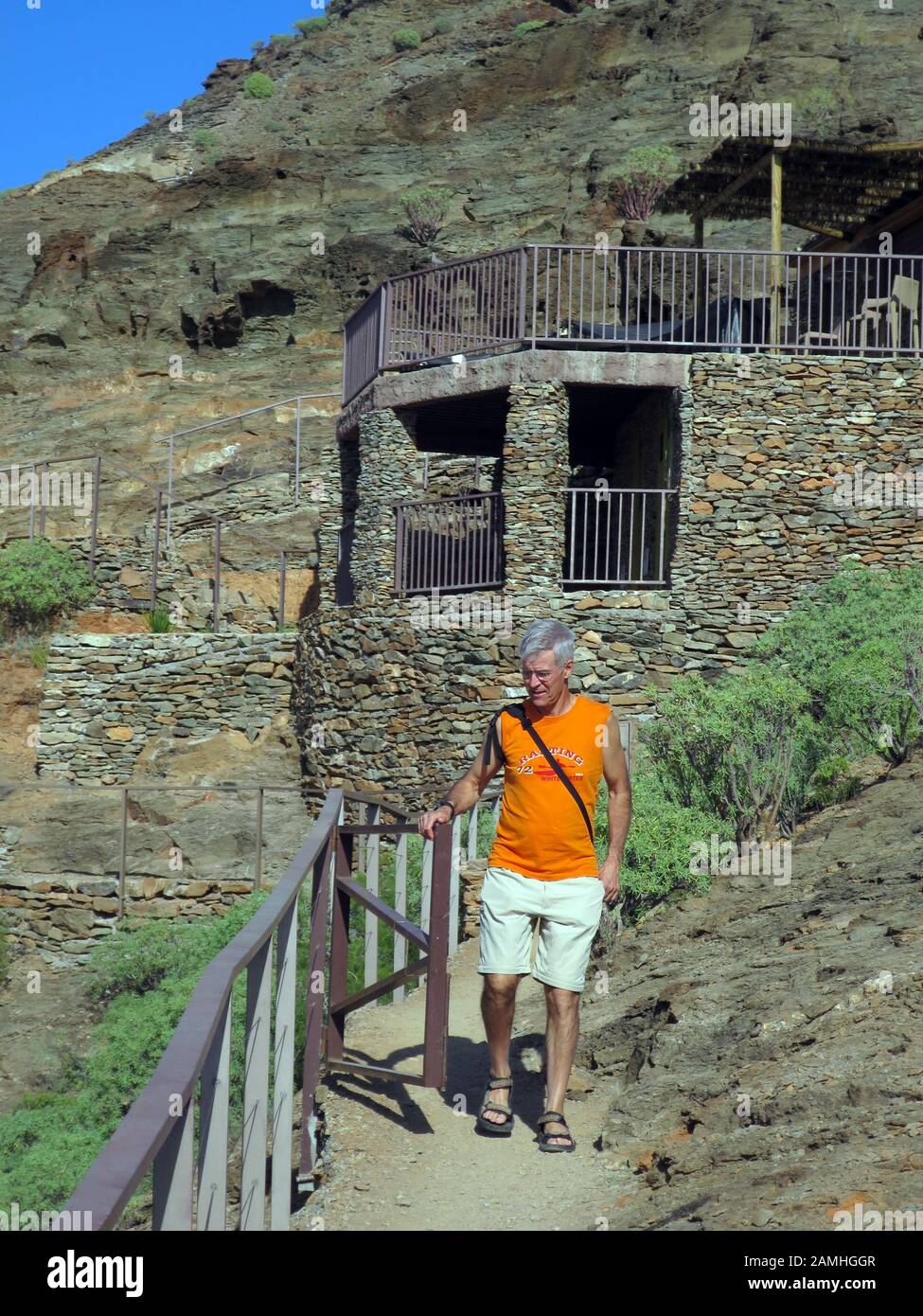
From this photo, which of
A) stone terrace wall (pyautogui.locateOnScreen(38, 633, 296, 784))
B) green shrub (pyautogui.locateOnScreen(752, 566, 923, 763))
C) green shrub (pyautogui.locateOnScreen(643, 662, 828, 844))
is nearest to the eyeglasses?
green shrub (pyautogui.locateOnScreen(643, 662, 828, 844))

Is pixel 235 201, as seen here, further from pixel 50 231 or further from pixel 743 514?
pixel 743 514

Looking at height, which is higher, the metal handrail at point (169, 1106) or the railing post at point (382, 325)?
the railing post at point (382, 325)

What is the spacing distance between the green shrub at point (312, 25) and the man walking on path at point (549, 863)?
2220 inches

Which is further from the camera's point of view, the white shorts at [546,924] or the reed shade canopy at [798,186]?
the reed shade canopy at [798,186]

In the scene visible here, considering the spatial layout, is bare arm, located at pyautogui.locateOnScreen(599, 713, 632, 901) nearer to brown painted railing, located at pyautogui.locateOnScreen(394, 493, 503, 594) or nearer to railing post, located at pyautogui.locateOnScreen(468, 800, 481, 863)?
railing post, located at pyautogui.locateOnScreen(468, 800, 481, 863)

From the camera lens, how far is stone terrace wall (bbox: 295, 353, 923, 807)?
51.9 feet

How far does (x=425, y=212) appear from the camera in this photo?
35.2m

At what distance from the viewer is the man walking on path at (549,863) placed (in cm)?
515

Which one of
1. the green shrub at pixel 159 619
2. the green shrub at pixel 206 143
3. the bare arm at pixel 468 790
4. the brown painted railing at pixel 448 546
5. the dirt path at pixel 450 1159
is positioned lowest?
the dirt path at pixel 450 1159

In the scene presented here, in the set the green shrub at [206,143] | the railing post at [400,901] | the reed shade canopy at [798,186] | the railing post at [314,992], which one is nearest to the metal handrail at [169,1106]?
the railing post at [314,992]

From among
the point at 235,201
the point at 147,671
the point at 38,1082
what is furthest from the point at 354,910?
the point at 235,201

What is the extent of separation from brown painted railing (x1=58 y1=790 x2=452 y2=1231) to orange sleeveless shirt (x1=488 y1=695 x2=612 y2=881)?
300 mm

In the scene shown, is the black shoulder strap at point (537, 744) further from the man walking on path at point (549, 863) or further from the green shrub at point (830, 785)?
the green shrub at point (830, 785)

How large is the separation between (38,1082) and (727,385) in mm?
10080
